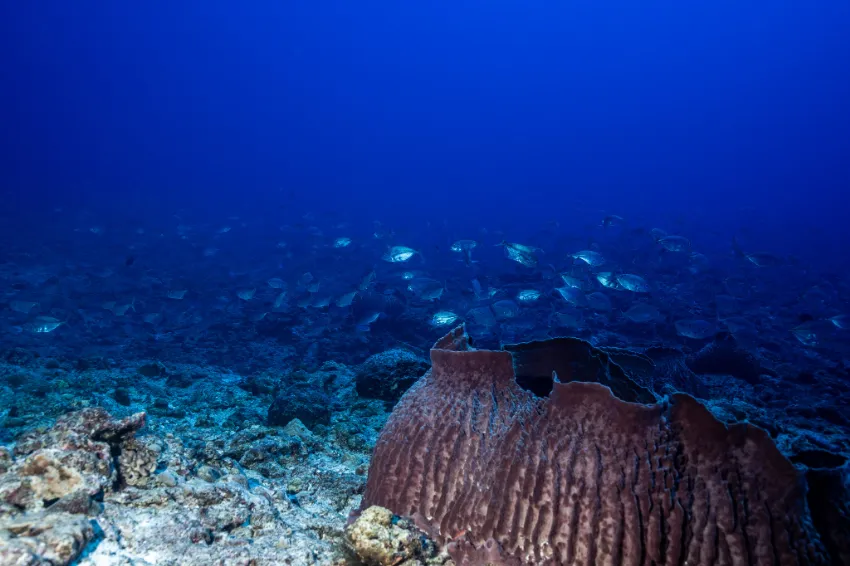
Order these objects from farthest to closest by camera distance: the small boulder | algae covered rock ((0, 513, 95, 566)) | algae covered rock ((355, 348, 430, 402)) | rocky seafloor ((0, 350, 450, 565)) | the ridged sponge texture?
algae covered rock ((355, 348, 430, 402)), the small boulder, rocky seafloor ((0, 350, 450, 565)), the ridged sponge texture, algae covered rock ((0, 513, 95, 566))

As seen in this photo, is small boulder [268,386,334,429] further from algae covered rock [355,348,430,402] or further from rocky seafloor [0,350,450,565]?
algae covered rock [355,348,430,402]

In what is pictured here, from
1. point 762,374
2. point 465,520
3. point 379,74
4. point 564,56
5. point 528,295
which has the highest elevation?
point 564,56

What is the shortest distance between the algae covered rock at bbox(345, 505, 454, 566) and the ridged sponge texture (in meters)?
0.13

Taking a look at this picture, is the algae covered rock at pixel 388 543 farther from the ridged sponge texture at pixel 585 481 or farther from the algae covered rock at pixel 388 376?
the algae covered rock at pixel 388 376

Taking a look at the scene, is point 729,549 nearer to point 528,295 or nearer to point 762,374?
point 762,374

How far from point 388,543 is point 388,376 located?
521 cm

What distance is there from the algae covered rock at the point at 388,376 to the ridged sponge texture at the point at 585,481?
4.44 m

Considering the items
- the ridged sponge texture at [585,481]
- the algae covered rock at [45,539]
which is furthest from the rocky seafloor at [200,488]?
the ridged sponge texture at [585,481]

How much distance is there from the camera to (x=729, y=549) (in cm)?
206

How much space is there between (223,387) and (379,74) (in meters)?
199

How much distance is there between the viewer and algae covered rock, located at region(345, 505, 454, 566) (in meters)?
2.37

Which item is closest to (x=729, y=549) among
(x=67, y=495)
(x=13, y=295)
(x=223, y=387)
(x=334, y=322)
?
(x=67, y=495)

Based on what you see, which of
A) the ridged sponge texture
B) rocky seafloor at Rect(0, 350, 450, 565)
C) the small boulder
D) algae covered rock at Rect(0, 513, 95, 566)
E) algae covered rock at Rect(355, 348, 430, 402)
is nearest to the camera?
algae covered rock at Rect(0, 513, 95, 566)

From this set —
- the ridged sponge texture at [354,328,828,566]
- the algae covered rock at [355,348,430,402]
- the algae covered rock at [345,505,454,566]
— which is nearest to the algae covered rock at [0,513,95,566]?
the algae covered rock at [345,505,454,566]
